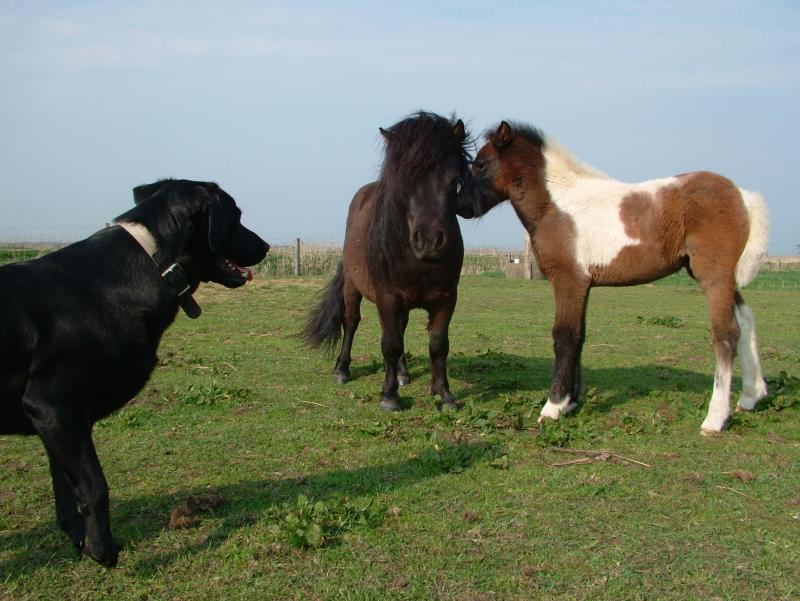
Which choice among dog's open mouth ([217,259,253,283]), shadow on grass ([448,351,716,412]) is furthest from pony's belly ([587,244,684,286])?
dog's open mouth ([217,259,253,283])

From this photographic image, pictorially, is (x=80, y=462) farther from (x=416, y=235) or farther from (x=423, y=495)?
(x=416, y=235)

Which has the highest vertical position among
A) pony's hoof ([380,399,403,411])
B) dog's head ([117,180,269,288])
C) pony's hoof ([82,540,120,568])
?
dog's head ([117,180,269,288])

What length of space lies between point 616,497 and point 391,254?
3.10 m

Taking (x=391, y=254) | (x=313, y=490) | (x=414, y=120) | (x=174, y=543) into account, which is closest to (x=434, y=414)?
(x=391, y=254)

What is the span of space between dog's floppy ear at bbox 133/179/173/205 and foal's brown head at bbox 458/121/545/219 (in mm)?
3102

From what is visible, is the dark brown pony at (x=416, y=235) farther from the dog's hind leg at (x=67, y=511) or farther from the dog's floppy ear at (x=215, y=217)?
the dog's hind leg at (x=67, y=511)

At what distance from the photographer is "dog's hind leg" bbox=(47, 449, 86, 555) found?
348 centimetres

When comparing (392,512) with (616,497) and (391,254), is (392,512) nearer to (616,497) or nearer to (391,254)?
(616,497)

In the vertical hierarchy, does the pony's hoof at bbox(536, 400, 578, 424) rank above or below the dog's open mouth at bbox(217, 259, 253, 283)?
below

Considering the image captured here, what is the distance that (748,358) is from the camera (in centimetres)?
632

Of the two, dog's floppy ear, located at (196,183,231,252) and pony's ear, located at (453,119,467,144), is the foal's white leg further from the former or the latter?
dog's floppy ear, located at (196,183,231,252)

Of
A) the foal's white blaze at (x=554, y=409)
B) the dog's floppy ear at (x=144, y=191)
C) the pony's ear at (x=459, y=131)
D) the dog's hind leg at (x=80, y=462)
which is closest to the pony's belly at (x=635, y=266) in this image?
the foal's white blaze at (x=554, y=409)

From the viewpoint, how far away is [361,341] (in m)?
11.5

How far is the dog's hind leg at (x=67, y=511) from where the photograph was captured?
348cm
